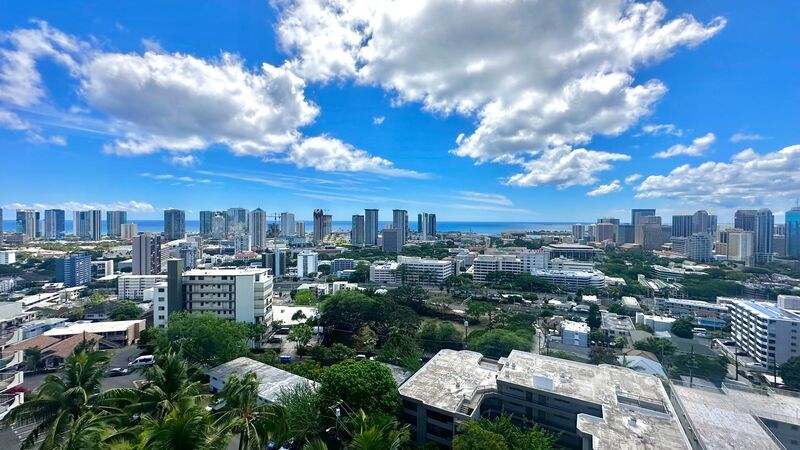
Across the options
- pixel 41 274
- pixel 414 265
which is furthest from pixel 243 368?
pixel 41 274

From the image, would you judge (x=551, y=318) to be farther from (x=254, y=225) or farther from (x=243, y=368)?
(x=254, y=225)

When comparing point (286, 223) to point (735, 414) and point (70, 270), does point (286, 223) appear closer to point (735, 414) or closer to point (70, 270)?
point (70, 270)

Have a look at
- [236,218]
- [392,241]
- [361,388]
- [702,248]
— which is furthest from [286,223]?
[361,388]

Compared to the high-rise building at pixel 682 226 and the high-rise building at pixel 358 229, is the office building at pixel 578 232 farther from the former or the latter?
the high-rise building at pixel 358 229

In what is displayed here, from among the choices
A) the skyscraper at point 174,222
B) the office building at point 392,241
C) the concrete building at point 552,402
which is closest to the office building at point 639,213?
the office building at point 392,241

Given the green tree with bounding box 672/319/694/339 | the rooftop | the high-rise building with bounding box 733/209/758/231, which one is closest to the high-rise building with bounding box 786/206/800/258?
the high-rise building with bounding box 733/209/758/231
